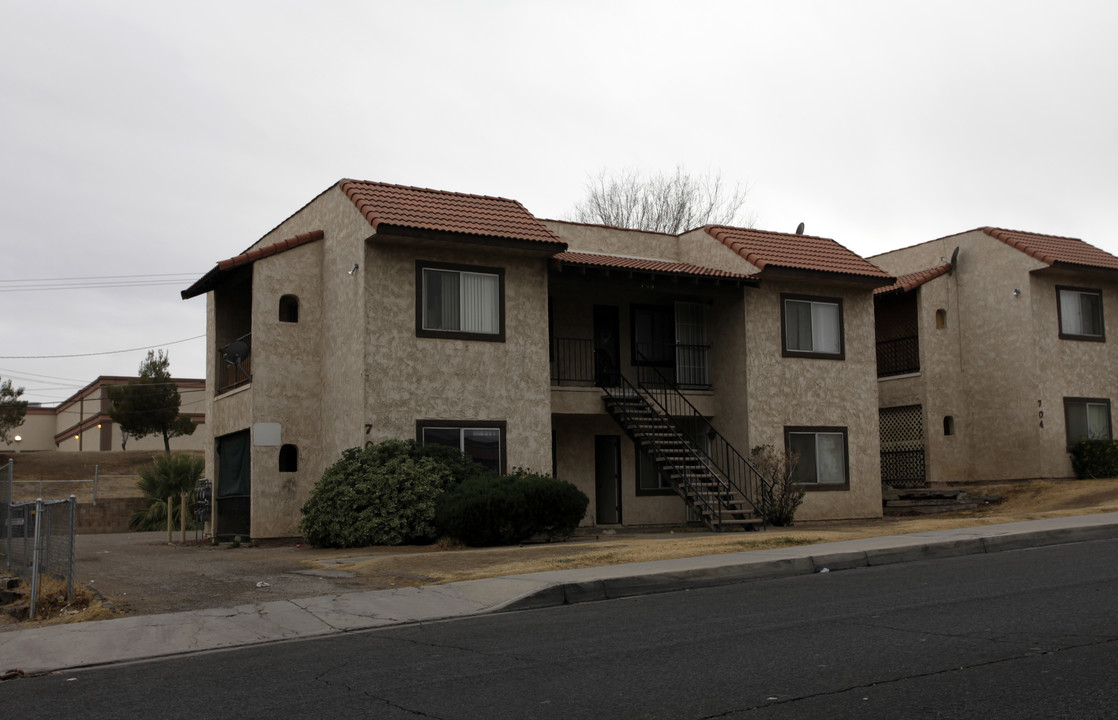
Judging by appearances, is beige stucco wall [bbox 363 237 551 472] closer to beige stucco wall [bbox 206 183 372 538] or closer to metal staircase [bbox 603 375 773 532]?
beige stucco wall [bbox 206 183 372 538]

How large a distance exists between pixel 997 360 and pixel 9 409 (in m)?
51.1

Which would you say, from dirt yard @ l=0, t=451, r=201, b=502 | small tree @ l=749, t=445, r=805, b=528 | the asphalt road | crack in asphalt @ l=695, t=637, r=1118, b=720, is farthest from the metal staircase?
dirt yard @ l=0, t=451, r=201, b=502

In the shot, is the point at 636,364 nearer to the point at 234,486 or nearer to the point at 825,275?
the point at 825,275

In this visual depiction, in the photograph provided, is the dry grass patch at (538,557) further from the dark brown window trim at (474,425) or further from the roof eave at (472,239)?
the roof eave at (472,239)

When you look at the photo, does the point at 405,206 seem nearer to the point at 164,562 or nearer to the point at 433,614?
the point at 164,562

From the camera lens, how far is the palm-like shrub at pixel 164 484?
111ft

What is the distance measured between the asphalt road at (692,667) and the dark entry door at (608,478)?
14.6 metres

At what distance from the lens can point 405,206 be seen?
21.2 m

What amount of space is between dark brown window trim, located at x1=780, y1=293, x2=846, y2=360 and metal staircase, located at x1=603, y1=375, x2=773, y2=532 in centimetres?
256

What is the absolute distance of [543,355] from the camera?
71.9 ft

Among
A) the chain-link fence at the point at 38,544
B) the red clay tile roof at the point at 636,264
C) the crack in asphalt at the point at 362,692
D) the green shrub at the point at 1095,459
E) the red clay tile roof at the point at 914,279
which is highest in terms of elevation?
the red clay tile roof at the point at 914,279

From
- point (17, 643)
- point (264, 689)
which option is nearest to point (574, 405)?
point (17, 643)

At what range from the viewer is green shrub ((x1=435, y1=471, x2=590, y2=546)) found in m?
17.8

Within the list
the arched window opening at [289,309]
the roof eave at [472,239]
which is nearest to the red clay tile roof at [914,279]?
the roof eave at [472,239]
